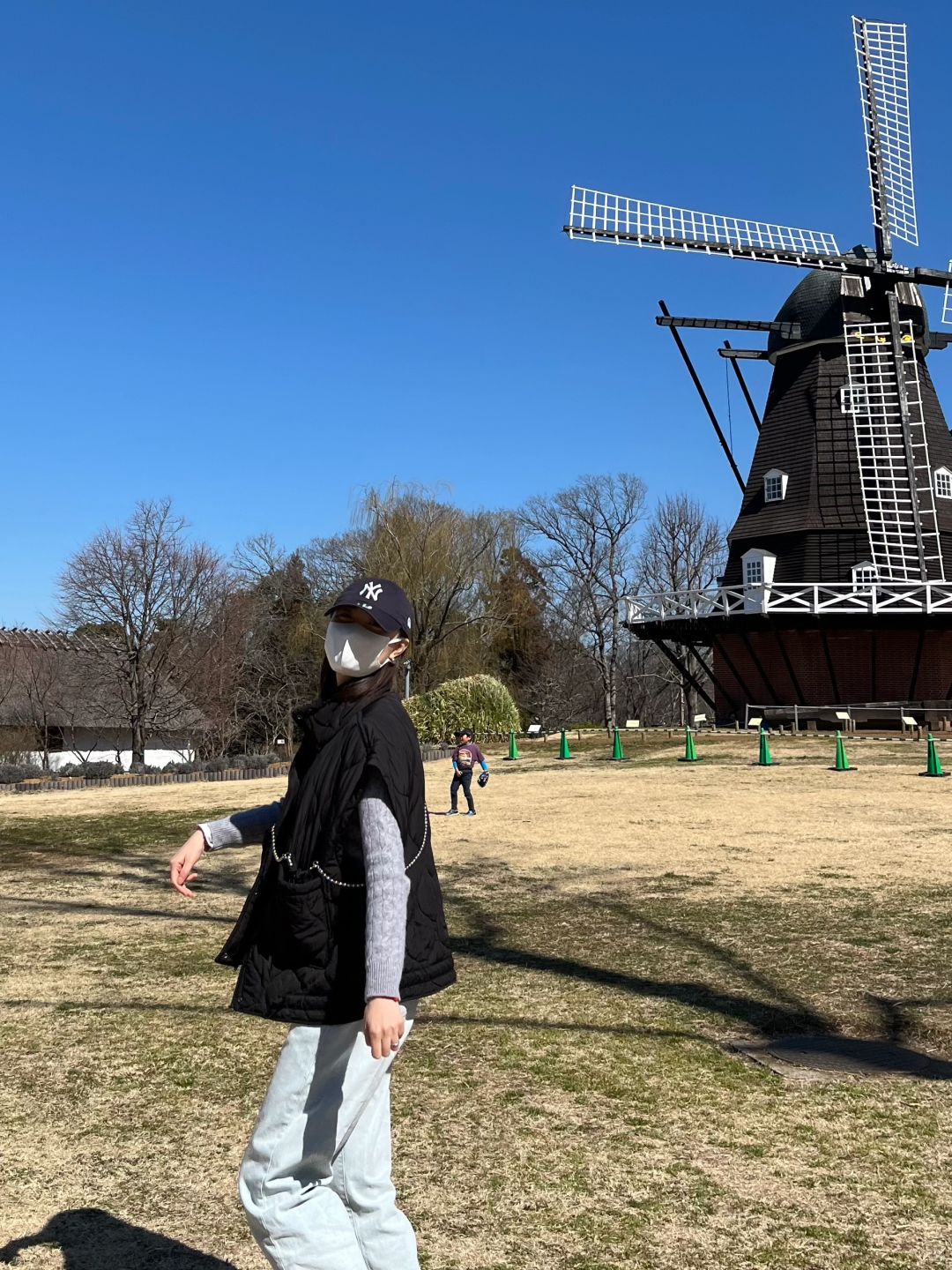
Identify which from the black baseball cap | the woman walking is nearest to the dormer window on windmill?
the black baseball cap

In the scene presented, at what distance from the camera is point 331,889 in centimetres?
303

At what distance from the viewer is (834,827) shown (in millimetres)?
15438

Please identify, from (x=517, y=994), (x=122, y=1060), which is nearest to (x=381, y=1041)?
(x=122, y=1060)

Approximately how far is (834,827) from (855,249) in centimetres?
2596

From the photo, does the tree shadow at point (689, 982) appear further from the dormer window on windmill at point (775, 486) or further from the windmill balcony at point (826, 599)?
the dormer window on windmill at point (775, 486)

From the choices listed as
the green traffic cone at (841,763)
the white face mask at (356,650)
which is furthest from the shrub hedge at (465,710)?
the white face mask at (356,650)

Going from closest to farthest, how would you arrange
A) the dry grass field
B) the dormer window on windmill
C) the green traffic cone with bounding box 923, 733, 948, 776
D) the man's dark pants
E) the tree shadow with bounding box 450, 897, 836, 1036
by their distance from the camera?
the dry grass field
the tree shadow with bounding box 450, 897, 836, 1036
the man's dark pants
the green traffic cone with bounding box 923, 733, 948, 776
the dormer window on windmill

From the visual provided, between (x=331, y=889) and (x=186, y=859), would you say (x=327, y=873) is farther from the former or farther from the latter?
(x=186, y=859)

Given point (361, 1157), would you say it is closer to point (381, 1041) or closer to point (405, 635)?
point (381, 1041)

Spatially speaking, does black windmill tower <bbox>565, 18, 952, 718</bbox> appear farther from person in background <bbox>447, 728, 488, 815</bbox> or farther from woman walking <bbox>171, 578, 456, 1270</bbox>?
woman walking <bbox>171, 578, 456, 1270</bbox>

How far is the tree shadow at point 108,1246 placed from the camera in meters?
3.71

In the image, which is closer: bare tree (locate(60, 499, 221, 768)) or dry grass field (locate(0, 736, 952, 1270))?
dry grass field (locate(0, 736, 952, 1270))

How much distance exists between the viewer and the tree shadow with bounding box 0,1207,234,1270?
3715mm

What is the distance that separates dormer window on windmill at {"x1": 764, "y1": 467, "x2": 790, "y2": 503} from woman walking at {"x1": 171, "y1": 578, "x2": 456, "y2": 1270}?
35.3 meters
